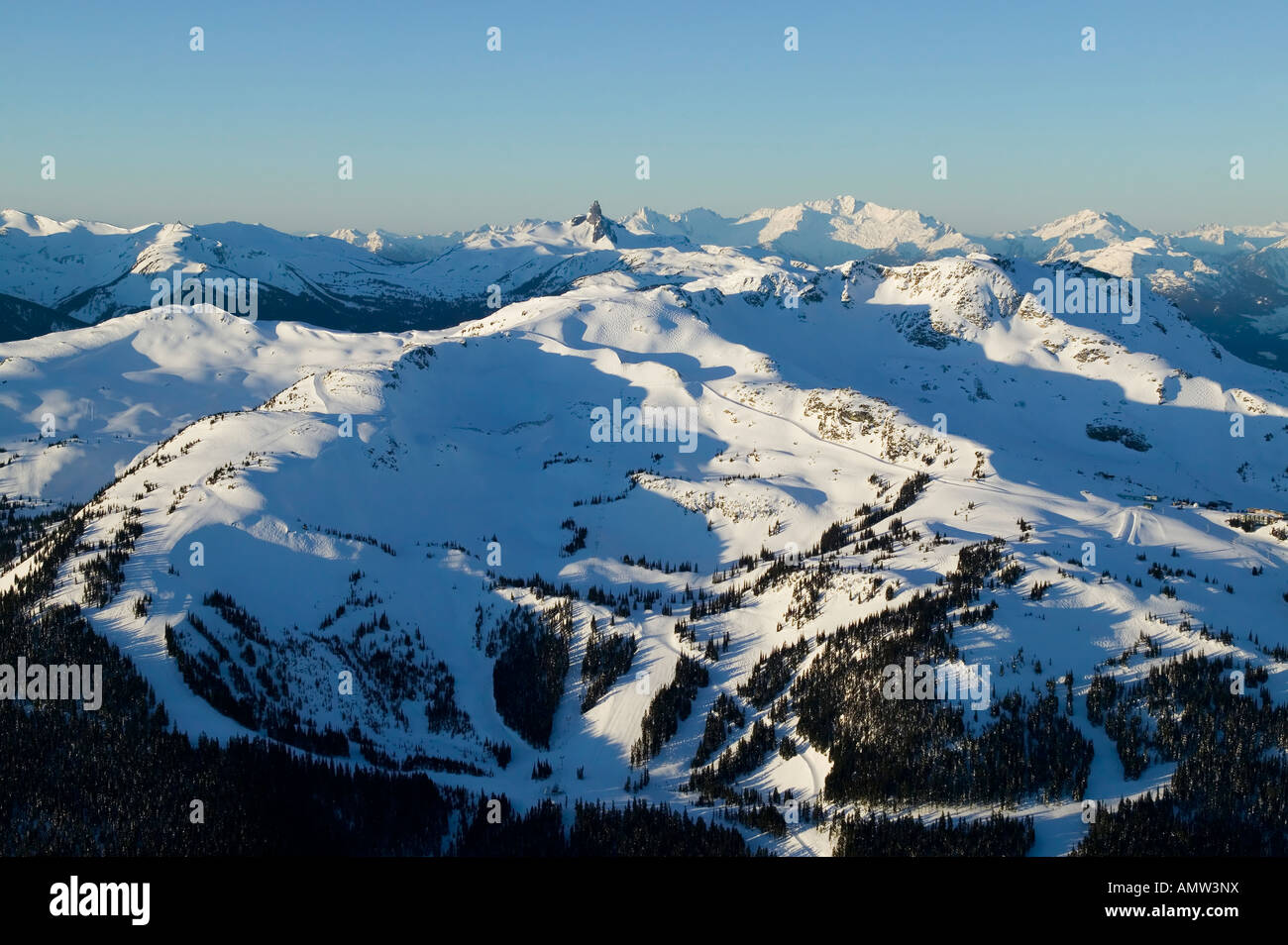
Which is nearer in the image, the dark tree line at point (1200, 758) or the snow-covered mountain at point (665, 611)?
the dark tree line at point (1200, 758)

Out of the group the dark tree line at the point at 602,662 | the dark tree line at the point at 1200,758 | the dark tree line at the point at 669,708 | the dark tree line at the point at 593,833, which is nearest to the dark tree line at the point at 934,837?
the dark tree line at the point at 1200,758

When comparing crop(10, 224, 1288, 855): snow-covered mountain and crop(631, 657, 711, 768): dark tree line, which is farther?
crop(631, 657, 711, 768): dark tree line

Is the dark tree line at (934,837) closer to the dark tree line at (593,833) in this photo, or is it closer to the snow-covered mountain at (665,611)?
the snow-covered mountain at (665,611)

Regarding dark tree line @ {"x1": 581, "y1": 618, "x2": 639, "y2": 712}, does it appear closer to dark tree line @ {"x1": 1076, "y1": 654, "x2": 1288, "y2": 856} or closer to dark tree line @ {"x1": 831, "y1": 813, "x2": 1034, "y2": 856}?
dark tree line @ {"x1": 831, "y1": 813, "x2": 1034, "y2": 856}

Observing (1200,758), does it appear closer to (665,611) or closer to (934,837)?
(934,837)

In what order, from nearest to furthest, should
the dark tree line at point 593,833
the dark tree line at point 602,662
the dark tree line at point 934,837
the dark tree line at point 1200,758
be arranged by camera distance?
the dark tree line at point 1200,758
the dark tree line at point 934,837
the dark tree line at point 593,833
the dark tree line at point 602,662

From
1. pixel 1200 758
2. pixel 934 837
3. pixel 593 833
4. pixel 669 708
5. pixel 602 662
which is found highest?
pixel 1200 758

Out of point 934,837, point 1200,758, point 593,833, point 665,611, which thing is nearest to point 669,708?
point 593,833

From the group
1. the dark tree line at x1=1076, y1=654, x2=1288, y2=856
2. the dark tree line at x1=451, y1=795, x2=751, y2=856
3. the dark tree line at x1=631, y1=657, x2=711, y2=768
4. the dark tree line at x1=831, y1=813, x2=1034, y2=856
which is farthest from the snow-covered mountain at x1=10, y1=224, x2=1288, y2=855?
the dark tree line at x1=451, y1=795, x2=751, y2=856

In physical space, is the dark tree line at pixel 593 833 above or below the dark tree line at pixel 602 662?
below
